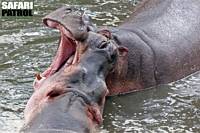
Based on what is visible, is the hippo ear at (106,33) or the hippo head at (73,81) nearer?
the hippo head at (73,81)

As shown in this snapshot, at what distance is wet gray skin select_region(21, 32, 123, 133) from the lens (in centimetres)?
442

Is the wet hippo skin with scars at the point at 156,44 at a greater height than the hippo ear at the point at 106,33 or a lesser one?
lesser

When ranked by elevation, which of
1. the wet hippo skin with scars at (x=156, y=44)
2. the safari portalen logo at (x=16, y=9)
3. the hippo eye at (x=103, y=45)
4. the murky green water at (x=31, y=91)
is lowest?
the murky green water at (x=31, y=91)

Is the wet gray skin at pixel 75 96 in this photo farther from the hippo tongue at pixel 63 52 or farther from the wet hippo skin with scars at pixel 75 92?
the hippo tongue at pixel 63 52

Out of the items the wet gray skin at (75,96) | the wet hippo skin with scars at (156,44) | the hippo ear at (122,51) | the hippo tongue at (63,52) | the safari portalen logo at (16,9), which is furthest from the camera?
the safari portalen logo at (16,9)

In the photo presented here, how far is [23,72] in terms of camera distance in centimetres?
636

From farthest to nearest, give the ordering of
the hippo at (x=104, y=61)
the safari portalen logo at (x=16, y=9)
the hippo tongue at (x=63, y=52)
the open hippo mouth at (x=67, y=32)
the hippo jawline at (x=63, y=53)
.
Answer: the safari portalen logo at (x=16, y=9) < the hippo tongue at (x=63, y=52) < the hippo jawline at (x=63, y=53) < the open hippo mouth at (x=67, y=32) < the hippo at (x=104, y=61)

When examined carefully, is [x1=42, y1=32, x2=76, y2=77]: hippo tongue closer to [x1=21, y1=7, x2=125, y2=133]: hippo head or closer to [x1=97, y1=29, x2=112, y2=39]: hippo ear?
[x1=21, y1=7, x2=125, y2=133]: hippo head

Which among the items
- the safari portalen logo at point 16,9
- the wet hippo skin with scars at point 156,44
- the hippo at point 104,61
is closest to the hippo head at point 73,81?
the hippo at point 104,61

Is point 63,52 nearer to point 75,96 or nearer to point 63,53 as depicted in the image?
point 63,53

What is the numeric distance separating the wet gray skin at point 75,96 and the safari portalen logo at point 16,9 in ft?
9.05

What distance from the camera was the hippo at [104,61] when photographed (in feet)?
15.1

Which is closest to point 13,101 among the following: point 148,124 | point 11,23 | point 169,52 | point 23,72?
point 23,72

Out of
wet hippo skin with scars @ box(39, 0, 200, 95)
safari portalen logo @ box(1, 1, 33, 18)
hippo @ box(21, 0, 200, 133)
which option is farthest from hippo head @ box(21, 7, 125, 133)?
safari portalen logo @ box(1, 1, 33, 18)
